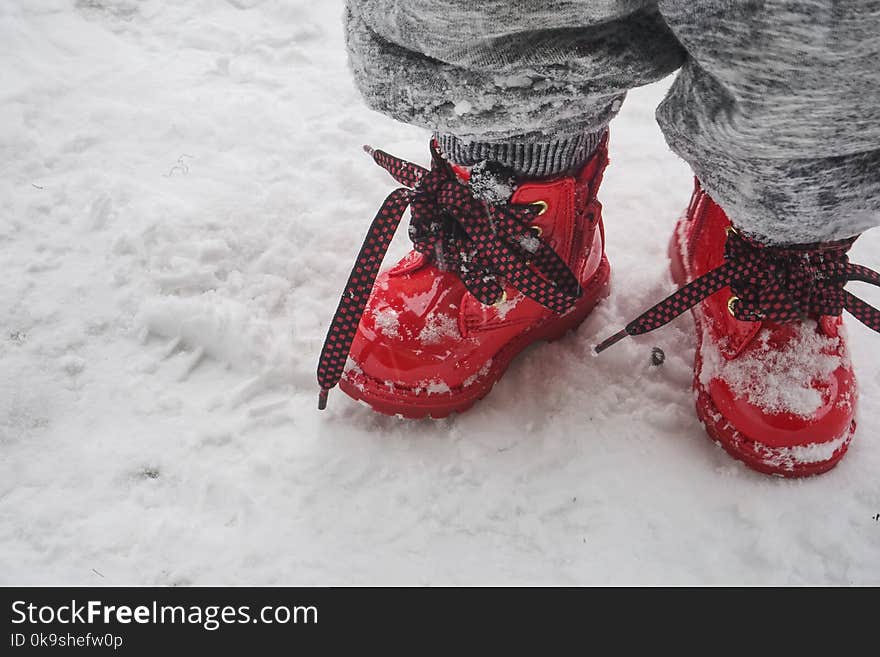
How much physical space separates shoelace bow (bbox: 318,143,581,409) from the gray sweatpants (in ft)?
0.42

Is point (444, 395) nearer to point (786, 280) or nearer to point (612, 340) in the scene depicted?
point (612, 340)

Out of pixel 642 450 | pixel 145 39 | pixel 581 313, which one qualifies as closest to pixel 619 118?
pixel 581 313

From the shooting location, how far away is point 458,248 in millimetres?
991

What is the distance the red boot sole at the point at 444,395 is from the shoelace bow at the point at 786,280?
246mm

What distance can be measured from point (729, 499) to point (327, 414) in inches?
23.7

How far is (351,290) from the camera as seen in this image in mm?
982

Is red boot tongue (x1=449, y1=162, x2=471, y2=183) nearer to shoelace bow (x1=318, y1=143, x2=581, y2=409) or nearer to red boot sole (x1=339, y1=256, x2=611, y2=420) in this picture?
shoelace bow (x1=318, y1=143, x2=581, y2=409)

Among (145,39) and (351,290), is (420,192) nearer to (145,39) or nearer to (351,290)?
(351,290)

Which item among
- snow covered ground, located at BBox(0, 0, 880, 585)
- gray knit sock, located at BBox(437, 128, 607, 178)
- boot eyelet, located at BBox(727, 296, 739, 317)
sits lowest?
snow covered ground, located at BBox(0, 0, 880, 585)

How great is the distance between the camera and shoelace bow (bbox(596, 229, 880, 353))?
3.09 ft

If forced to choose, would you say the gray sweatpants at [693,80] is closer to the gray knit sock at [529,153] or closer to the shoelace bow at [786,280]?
the gray knit sock at [529,153]

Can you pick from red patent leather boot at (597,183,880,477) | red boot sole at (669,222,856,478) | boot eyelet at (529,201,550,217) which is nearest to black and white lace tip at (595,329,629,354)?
red patent leather boot at (597,183,880,477)

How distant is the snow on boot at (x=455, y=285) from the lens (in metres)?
0.95

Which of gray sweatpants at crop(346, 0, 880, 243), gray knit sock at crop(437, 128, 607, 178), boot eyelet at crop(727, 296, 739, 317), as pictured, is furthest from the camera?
boot eyelet at crop(727, 296, 739, 317)
